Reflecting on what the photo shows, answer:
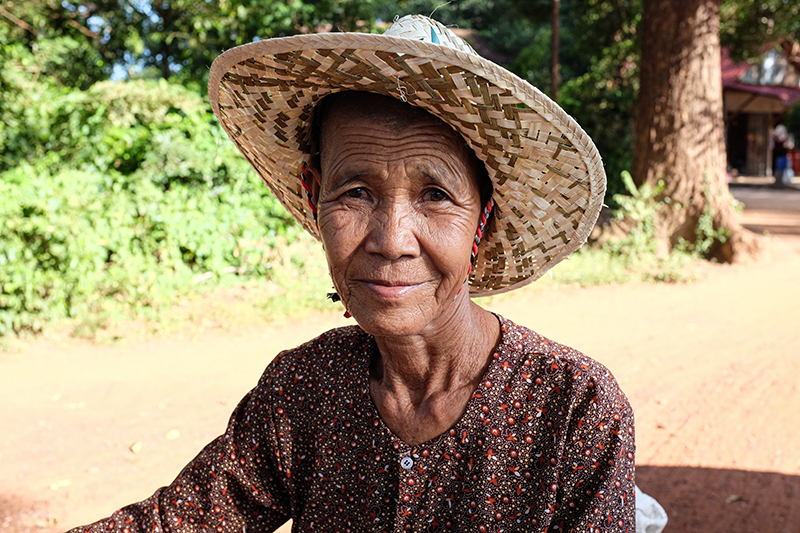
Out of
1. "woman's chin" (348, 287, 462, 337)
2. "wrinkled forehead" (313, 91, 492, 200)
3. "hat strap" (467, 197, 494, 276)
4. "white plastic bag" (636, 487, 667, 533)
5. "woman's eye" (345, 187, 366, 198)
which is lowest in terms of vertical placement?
"white plastic bag" (636, 487, 667, 533)

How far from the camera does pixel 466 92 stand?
1360mm

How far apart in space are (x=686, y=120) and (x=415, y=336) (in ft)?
26.9

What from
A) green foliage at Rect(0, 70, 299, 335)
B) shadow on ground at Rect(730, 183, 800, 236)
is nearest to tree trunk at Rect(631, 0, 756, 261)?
shadow on ground at Rect(730, 183, 800, 236)

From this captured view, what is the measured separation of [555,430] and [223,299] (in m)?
6.01

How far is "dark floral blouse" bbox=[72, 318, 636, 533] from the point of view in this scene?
4.80 feet

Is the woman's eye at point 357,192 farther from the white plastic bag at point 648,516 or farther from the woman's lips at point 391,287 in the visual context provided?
the white plastic bag at point 648,516

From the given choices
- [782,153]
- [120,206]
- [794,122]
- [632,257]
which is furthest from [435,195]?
[782,153]

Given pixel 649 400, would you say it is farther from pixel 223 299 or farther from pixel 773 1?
pixel 773 1

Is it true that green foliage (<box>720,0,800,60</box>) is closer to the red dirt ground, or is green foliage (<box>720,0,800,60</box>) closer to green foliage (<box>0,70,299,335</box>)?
the red dirt ground

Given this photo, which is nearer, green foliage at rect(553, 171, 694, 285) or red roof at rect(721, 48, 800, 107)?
green foliage at rect(553, 171, 694, 285)

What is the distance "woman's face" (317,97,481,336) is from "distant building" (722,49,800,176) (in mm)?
24403

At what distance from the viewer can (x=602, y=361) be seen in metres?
5.13

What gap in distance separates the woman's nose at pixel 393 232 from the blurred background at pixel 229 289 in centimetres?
253

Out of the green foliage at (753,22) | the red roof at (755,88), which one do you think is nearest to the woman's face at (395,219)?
the green foliage at (753,22)
